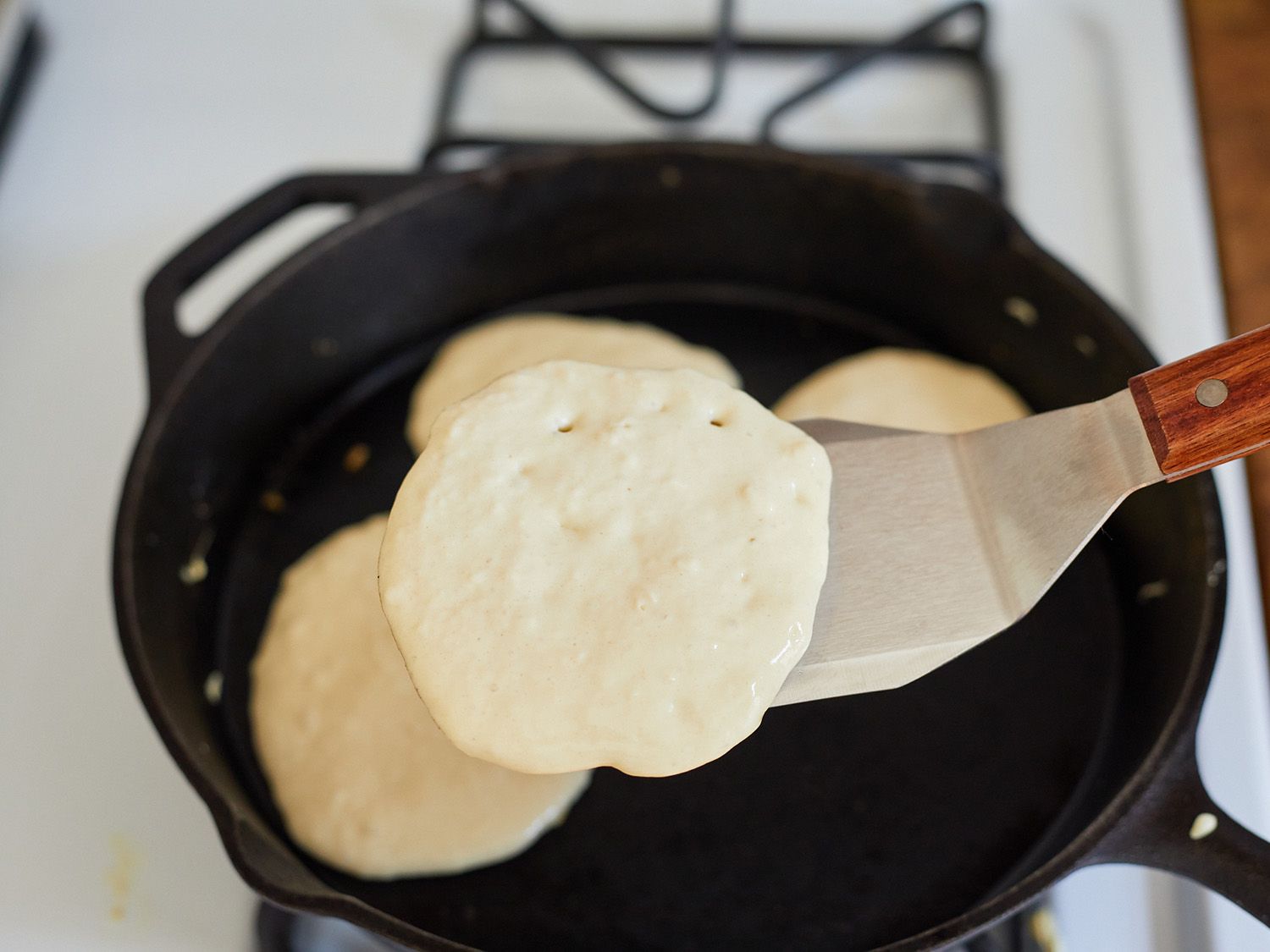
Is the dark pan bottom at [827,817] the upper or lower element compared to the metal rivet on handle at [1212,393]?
lower

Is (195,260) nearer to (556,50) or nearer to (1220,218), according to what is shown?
(556,50)

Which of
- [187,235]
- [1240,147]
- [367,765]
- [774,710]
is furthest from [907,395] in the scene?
[187,235]

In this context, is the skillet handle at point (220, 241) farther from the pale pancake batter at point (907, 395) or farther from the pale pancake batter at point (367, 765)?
the pale pancake batter at point (907, 395)

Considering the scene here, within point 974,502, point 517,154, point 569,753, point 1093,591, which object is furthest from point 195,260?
point 1093,591

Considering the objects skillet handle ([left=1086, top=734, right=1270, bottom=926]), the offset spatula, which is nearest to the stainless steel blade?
the offset spatula

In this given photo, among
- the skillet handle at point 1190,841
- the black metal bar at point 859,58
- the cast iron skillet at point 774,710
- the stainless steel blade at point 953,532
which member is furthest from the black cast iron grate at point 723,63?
the skillet handle at point 1190,841

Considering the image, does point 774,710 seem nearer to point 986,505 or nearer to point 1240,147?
point 986,505
